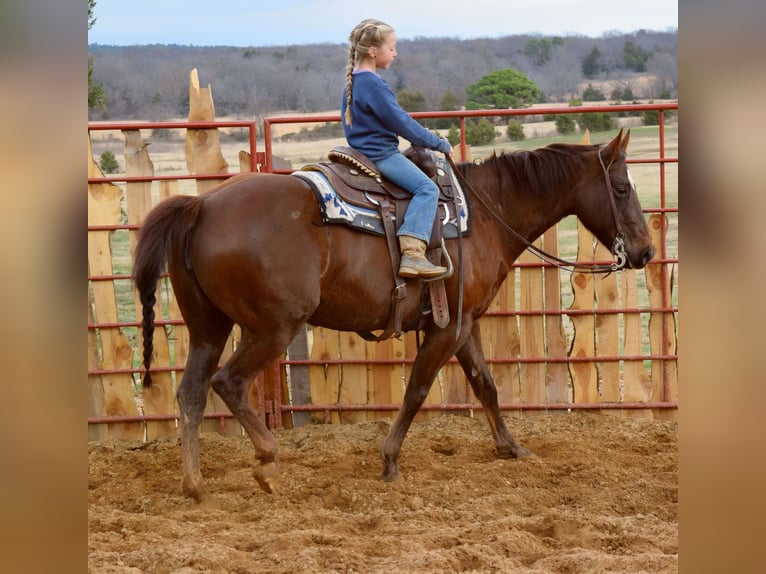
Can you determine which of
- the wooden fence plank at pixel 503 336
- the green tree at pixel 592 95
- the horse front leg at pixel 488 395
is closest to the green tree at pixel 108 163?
the wooden fence plank at pixel 503 336

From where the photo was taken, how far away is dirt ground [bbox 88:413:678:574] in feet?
12.1

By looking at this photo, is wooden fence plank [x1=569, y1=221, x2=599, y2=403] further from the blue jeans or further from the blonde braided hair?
the blonde braided hair

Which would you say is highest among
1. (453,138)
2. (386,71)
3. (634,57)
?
(634,57)

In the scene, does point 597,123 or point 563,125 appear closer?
point 563,125

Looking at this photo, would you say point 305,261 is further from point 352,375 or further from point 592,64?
point 592,64

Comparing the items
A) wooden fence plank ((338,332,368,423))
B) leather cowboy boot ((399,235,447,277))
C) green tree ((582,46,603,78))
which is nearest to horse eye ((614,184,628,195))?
leather cowboy boot ((399,235,447,277))

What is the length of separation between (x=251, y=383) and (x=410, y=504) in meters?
1.16

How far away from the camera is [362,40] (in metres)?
4.70

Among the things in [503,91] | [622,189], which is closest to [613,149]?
[622,189]

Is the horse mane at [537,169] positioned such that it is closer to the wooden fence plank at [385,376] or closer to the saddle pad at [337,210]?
the saddle pad at [337,210]

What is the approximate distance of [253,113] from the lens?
2962 cm

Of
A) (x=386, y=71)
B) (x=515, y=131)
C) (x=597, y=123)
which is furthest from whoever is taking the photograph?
(x=386, y=71)

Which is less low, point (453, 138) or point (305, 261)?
point (453, 138)

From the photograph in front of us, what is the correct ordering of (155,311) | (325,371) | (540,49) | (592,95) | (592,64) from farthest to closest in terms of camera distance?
1. (540,49)
2. (592,64)
3. (592,95)
4. (325,371)
5. (155,311)
